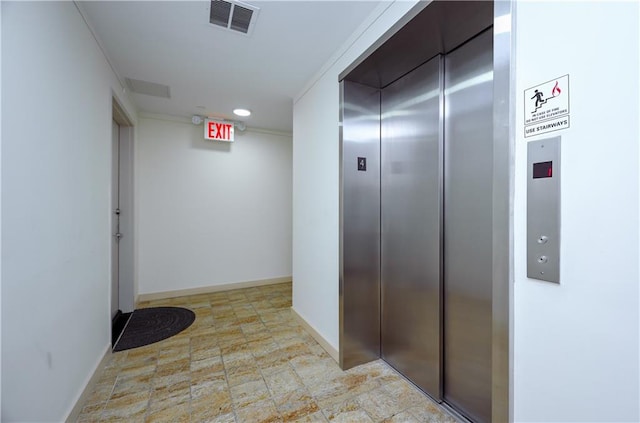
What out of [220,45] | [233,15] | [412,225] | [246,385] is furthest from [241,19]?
[246,385]

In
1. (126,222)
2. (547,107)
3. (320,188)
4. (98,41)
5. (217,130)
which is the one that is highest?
(98,41)

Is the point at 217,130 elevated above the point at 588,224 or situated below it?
above

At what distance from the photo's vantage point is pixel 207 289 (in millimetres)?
4156

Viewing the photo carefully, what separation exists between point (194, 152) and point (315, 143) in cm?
237

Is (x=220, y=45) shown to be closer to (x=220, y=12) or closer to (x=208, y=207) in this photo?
(x=220, y=12)

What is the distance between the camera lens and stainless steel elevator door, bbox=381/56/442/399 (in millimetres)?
1796

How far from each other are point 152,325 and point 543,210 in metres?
3.65

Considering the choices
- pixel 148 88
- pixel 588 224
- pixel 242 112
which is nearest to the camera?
pixel 588 224

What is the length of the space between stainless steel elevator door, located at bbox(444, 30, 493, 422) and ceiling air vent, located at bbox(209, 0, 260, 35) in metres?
1.37

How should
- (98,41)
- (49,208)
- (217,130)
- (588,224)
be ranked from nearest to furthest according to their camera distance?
(588,224)
(49,208)
(98,41)
(217,130)

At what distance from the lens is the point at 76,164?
5.65ft

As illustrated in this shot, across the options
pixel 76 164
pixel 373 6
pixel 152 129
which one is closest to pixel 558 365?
pixel 373 6

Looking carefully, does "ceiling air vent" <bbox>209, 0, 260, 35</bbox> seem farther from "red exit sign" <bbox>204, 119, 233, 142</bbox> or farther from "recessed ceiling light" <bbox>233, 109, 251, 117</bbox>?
"red exit sign" <bbox>204, 119, 233, 142</bbox>

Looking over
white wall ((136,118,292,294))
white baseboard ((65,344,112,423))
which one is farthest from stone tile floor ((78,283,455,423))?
white wall ((136,118,292,294))
